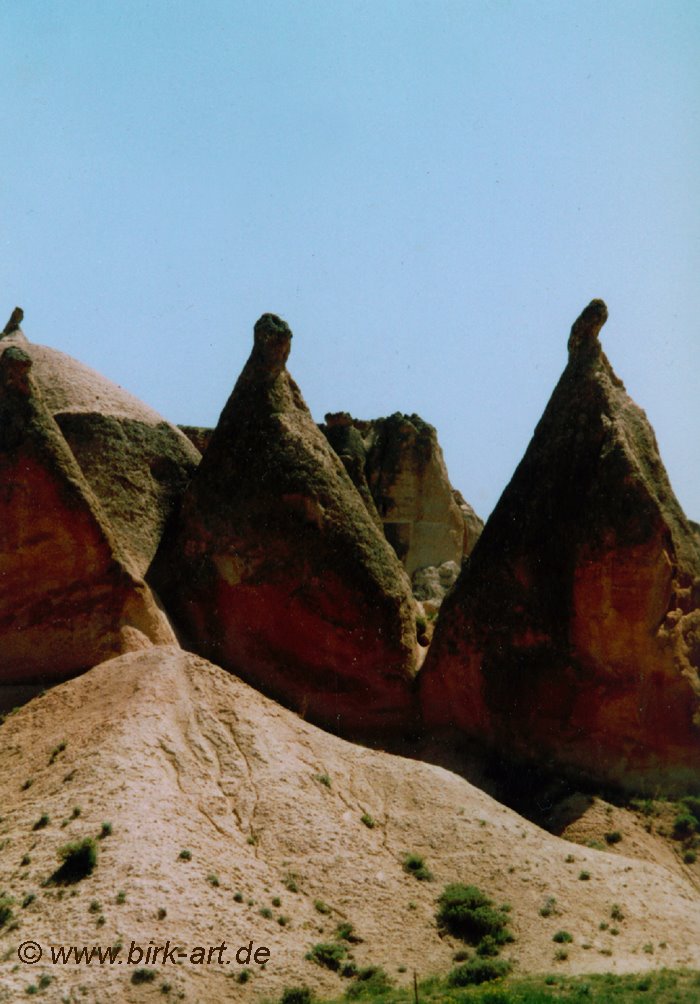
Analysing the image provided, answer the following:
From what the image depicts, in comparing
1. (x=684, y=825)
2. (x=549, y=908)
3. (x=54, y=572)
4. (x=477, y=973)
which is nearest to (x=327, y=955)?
(x=477, y=973)

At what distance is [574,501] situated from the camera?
21.4 meters

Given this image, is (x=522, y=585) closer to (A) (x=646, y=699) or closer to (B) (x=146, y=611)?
(A) (x=646, y=699)

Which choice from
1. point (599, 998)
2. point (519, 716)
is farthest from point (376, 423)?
point (599, 998)

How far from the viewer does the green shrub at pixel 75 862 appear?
14258 mm

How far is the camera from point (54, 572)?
63.6 feet

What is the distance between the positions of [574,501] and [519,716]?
11.7ft

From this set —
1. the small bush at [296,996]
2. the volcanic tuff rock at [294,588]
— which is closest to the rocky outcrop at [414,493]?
the volcanic tuff rock at [294,588]

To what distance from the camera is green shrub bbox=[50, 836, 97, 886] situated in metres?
14.3

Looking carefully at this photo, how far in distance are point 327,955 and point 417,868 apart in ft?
7.77

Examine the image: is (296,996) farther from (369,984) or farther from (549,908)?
(549,908)

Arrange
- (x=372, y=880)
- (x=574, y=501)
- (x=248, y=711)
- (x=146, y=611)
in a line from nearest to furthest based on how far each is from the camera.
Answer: (x=372, y=880) < (x=248, y=711) < (x=146, y=611) < (x=574, y=501)

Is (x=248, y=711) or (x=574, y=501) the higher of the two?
(x=574, y=501)

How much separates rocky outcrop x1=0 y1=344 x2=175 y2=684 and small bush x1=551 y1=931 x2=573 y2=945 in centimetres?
735

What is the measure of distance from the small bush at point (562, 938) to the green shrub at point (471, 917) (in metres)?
0.53
